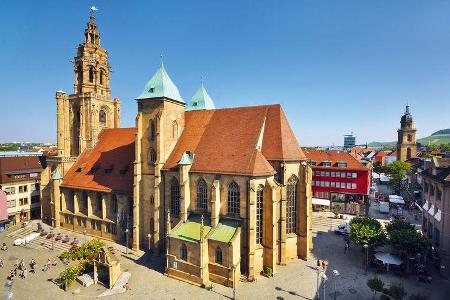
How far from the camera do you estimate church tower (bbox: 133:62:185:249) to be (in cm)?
3859

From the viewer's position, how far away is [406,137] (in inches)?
3942

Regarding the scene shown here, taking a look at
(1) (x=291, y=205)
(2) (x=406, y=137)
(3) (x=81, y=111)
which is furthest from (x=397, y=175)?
(3) (x=81, y=111)

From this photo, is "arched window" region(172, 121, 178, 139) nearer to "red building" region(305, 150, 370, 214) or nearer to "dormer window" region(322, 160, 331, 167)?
"red building" region(305, 150, 370, 214)

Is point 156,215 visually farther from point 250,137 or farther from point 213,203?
point 250,137

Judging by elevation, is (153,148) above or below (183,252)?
above

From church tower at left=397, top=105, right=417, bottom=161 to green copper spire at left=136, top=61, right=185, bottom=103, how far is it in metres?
94.9

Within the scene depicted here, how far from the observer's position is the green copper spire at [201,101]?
58.3 m

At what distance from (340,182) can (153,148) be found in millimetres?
44528

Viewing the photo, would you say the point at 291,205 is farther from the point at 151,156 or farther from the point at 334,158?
the point at 334,158

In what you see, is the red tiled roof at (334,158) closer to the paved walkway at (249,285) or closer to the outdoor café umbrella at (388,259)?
the paved walkway at (249,285)

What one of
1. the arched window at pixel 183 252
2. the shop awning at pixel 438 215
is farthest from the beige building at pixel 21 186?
the shop awning at pixel 438 215

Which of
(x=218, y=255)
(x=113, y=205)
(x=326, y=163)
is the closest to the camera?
(x=218, y=255)

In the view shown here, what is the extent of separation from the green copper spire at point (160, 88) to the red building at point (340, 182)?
40.0m

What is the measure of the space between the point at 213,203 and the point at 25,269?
85.9 ft
